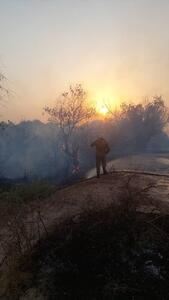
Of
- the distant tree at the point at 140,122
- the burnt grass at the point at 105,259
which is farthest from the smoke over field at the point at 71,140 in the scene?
the burnt grass at the point at 105,259

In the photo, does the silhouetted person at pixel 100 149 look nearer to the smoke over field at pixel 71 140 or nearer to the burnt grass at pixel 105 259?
the burnt grass at pixel 105 259

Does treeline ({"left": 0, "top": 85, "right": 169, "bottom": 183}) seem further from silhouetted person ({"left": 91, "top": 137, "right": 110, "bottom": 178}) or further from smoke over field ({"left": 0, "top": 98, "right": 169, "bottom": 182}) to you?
silhouetted person ({"left": 91, "top": 137, "right": 110, "bottom": 178})

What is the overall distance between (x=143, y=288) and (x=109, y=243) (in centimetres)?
124

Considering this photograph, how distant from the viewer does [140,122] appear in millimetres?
54594

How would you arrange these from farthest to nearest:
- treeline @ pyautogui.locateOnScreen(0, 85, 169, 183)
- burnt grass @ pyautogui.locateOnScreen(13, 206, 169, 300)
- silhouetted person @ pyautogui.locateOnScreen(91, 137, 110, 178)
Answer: treeline @ pyautogui.locateOnScreen(0, 85, 169, 183), silhouetted person @ pyautogui.locateOnScreen(91, 137, 110, 178), burnt grass @ pyautogui.locateOnScreen(13, 206, 169, 300)

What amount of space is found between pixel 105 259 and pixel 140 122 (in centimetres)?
4837

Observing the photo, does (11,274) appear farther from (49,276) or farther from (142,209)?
(142,209)

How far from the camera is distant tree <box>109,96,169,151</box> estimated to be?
178 ft

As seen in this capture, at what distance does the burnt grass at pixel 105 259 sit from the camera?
653cm

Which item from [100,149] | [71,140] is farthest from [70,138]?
[100,149]

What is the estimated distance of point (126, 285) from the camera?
6.50 meters

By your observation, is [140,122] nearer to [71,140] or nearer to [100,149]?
[71,140]

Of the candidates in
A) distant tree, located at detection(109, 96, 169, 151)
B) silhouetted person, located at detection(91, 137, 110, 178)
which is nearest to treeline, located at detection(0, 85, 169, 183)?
distant tree, located at detection(109, 96, 169, 151)

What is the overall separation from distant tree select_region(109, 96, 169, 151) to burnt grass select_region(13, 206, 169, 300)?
4613 cm
